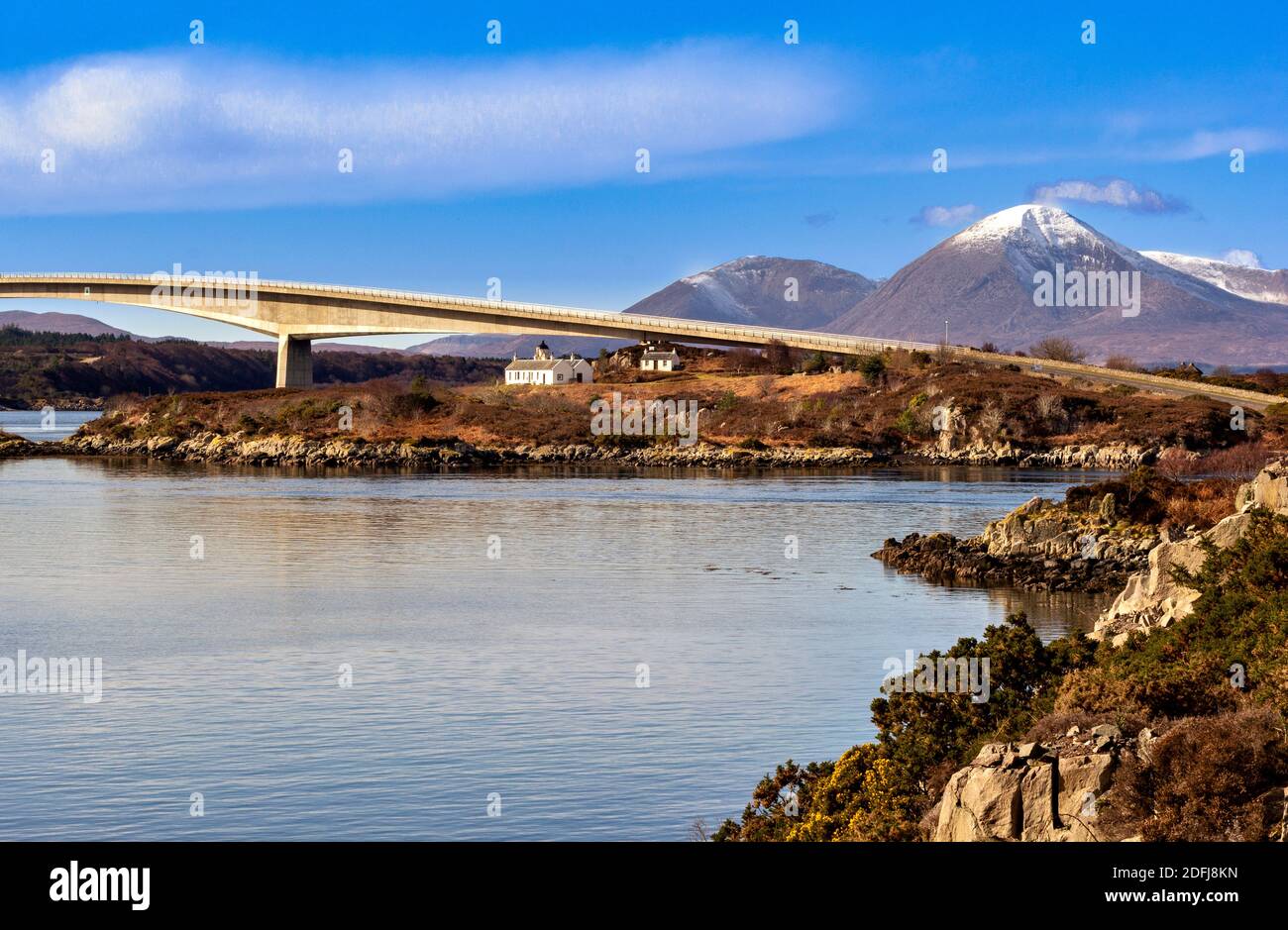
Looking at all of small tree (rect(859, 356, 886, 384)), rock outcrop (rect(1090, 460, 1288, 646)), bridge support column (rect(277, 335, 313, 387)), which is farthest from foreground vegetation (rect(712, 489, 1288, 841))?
bridge support column (rect(277, 335, 313, 387))

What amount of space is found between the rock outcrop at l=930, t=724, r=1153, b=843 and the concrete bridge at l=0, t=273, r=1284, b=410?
111900mm

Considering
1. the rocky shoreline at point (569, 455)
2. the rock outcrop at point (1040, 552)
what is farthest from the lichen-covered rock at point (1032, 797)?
the rocky shoreline at point (569, 455)

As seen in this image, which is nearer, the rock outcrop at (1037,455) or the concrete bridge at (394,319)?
the rock outcrop at (1037,455)

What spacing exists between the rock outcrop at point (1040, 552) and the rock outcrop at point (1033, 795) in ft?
83.6

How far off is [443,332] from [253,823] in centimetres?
11327

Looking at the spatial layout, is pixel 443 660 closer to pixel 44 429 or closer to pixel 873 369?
pixel 873 369

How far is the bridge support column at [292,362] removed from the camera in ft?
430

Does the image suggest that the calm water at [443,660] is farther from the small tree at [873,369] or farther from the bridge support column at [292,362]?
the bridge support column at [292,362]

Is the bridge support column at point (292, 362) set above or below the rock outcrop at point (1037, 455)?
above

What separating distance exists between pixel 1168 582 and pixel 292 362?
4569 inches

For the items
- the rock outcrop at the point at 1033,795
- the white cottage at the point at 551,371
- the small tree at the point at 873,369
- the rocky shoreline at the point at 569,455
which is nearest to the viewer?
the rock outcrop at the point at 1033,795

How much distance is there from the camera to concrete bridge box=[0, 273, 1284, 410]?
4956 inches

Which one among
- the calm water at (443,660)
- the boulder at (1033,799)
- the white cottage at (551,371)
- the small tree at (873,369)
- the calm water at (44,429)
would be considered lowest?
the calm water at (443,660)

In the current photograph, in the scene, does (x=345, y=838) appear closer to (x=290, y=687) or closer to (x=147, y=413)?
(x=290, y=687)
